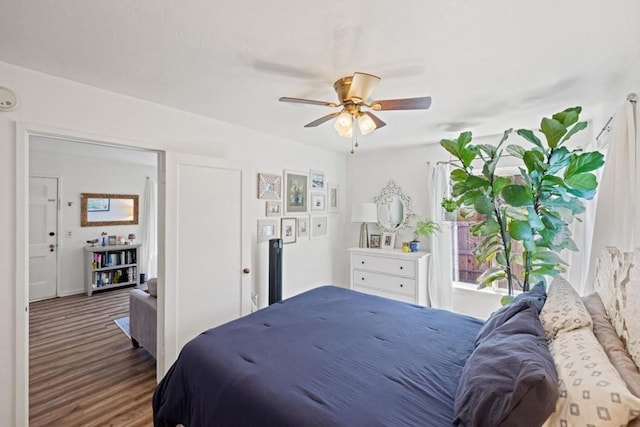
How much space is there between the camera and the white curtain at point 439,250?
12.2 feet

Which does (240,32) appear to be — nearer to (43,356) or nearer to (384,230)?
(384,230)

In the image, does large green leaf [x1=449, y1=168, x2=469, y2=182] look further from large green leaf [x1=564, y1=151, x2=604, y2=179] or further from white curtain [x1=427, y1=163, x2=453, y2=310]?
white curtain [x1=427, y1=163, x2=453, y2=310]

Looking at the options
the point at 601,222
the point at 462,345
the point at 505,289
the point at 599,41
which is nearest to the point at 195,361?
the point at 462,345

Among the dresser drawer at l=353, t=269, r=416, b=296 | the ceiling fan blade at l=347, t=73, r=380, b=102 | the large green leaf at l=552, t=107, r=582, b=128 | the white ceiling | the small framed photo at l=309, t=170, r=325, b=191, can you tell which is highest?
the white ceiling

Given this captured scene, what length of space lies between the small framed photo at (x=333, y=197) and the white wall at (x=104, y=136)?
66 cm

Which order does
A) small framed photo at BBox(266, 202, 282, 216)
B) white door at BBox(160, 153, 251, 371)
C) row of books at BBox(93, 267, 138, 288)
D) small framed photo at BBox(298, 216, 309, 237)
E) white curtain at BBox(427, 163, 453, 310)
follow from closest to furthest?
white door at BBox(160, 153, 251, 371) < small framed photo at BBox(266, 202, 282, 216) < white curtain at BBox(427, 163, 453, 310) < small framed photo at BBox(298, 216, 309, 237) < row of books at BBox(93, 267, 138, 288)

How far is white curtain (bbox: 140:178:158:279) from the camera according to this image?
6.04 metres

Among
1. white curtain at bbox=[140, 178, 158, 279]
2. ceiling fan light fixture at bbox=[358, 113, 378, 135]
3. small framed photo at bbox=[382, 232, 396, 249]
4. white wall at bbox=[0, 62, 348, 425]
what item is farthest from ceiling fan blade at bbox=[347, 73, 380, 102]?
white curtain at bbox=[140, 178, 158, 279]

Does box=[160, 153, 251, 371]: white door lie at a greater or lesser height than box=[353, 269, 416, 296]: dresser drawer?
greater

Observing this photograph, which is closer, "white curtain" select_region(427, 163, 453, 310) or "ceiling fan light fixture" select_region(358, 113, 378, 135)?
"ceiling fan light fixture" select_region(358, 113, 378, 135)

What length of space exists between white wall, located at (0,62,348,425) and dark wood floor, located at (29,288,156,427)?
48cm

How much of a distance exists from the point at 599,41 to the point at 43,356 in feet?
17.1

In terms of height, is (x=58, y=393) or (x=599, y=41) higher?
(x=599, y=41)

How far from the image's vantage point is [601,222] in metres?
1.90
